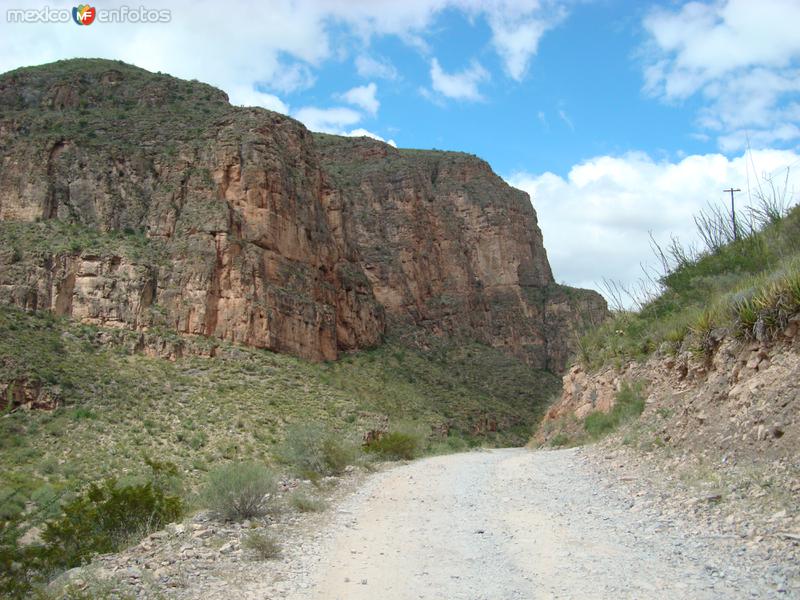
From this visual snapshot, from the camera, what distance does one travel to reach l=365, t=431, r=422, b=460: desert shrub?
88.6 feet

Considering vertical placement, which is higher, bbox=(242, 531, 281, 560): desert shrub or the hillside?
the hillside

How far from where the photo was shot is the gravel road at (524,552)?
23.5ft

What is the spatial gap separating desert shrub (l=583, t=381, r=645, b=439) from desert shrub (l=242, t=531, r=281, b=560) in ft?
34.3

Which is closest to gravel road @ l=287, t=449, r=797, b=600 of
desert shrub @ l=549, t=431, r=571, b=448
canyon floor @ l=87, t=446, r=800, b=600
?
canyon floor @ l=87, t=446, r=800, b=600

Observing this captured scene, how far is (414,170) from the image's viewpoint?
101 m

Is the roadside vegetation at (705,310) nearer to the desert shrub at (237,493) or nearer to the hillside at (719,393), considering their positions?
the hillside at (719,393)

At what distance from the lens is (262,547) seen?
9.48m

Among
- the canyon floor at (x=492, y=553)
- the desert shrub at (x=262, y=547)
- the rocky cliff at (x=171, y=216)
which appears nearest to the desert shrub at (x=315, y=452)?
the canyon floor at (x=492, y=553)

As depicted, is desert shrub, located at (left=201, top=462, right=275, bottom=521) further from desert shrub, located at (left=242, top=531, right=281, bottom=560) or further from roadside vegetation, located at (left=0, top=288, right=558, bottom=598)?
desert shrub, located at (left=242, top=531, right=281, bottom=560)

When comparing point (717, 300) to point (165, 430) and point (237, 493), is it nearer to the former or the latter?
point (237, 493)

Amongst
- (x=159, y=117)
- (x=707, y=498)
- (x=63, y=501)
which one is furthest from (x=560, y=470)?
(x=159, y=117)

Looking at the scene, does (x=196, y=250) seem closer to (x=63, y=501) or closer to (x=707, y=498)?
(x=63, y=501)

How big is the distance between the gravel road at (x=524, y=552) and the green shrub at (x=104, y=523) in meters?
3.24

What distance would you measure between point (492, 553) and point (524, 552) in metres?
0.41
